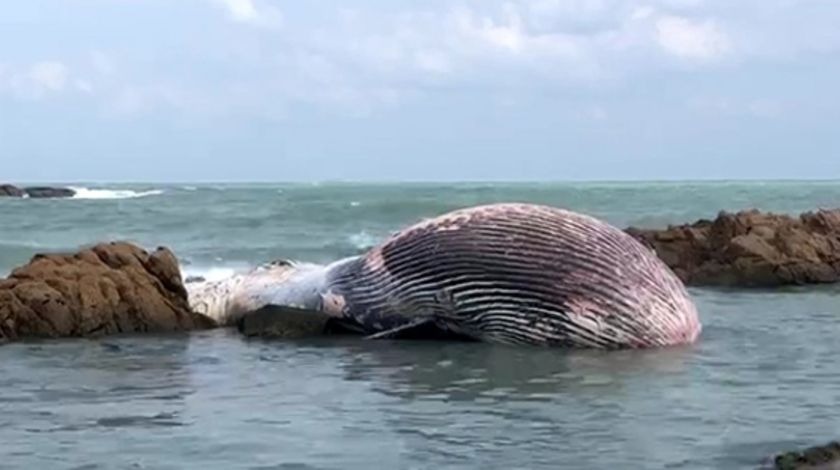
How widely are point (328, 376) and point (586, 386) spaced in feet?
6.39

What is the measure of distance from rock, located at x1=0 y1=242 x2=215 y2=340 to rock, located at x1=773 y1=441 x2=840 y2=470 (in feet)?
25.6

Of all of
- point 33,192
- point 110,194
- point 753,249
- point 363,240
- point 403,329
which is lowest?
point 110,194

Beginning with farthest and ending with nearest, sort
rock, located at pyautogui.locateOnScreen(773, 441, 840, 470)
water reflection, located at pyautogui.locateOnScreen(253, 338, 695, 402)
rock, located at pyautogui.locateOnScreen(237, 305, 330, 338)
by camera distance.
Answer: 1. rock, located at pyautogui.locateOnScreen(237, 305, 330, 338)
2. water reflection, located at pyautogui.locateOnScreen(253, 338, 695, 402)
3. rock, located at pyautogui.locateOnScreen(773, 441, 840, 470)

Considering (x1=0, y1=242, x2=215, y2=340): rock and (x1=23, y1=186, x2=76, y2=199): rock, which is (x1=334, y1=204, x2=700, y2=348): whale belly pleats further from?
(x1=23, y1=186, x2=76, y2=199): rock

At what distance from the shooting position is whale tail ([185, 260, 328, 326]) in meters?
13.4

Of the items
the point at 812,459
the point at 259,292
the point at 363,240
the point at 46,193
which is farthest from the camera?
the point at 46,193

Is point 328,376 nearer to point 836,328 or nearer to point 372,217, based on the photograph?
point 836,328

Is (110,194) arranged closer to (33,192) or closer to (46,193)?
(33,192)

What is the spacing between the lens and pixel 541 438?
26.4ft

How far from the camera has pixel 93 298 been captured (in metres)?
13.6

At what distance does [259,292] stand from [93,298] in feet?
5.14

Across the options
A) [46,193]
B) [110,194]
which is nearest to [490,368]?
[46,193]

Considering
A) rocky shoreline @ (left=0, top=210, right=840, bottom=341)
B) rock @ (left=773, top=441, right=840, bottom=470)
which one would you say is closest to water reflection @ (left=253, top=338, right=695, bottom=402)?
rocky shoreline @ (left=0, top=210, right=840, bottom=341)

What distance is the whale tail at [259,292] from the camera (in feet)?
44.1
